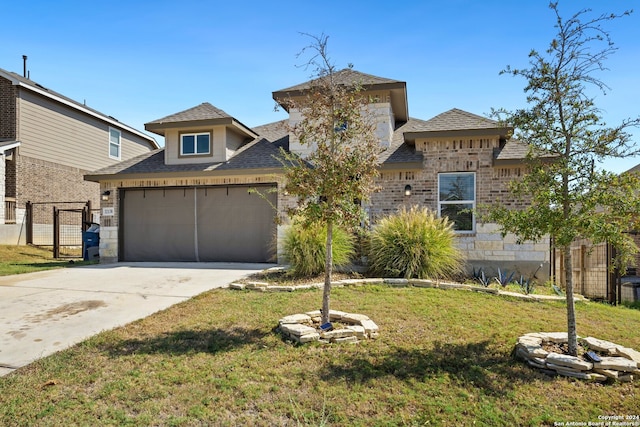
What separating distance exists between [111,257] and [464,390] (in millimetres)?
11471

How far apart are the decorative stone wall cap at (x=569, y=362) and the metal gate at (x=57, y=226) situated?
1408 cm

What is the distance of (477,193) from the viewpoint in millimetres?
9852

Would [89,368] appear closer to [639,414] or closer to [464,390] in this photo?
[464,390]

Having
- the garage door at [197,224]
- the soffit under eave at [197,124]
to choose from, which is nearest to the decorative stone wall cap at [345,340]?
the garage door at [197,224]

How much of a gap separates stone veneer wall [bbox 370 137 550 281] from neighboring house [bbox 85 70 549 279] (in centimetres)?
2

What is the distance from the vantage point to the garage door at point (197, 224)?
11.4 m

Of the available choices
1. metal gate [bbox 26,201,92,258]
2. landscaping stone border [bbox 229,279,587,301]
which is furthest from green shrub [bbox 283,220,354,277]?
metal gate [bbox 26,201,92,258]

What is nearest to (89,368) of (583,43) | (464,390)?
(464,390)

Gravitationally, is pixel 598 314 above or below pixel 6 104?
below

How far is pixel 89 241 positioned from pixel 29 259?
2.11 meters

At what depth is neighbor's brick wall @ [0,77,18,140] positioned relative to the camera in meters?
14.8

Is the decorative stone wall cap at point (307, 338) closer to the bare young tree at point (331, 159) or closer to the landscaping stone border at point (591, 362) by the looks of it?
the bare young tree at point (331, 159)

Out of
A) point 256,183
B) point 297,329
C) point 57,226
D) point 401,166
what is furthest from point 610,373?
point 57,226

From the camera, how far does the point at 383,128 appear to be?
1129 centimetres
